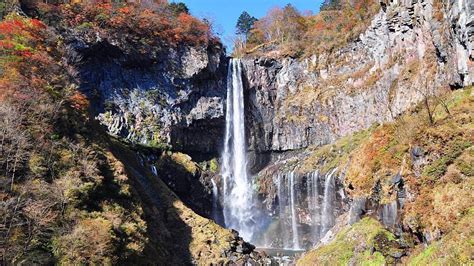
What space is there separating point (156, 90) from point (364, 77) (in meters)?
24.0

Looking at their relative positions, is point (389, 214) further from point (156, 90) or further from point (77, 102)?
point (156, 90)

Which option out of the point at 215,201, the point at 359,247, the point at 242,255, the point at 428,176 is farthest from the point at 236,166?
the point at 428,176

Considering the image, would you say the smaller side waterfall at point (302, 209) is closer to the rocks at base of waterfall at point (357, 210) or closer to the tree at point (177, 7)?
the rocks at base of waterfall at point (357, 210)

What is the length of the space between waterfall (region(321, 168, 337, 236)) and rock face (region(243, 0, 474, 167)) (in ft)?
27.1

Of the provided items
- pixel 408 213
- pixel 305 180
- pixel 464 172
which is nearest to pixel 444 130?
pixel 464 172

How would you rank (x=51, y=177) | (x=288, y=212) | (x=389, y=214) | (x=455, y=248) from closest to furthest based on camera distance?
1. (x=455, y=248)
2. (x=389, y=214)
3. (x=51, y=177)
4. (x=288, y=212)

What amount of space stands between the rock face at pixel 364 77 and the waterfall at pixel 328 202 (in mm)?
8274

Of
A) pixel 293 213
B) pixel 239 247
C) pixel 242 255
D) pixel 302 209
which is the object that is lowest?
pixel 242 255

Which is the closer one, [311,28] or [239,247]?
[239,247]

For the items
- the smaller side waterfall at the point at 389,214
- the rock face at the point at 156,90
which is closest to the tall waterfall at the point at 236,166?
the rock face at the point at 156,90

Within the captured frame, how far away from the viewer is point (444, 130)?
17188 mm

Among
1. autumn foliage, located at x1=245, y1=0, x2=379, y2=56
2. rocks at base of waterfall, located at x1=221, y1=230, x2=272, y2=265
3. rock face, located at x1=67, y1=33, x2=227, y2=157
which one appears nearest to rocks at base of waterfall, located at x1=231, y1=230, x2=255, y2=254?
rocks at base of waterfall, located at x1=221, y1=230, x2=272, y2=265

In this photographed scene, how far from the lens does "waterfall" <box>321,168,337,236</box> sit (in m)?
36.5

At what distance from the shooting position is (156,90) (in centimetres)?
4678
